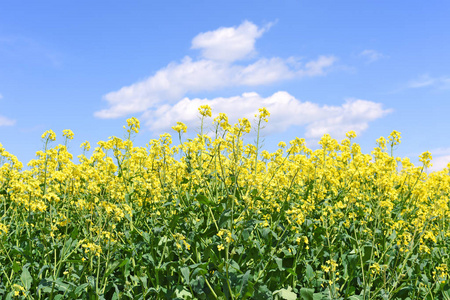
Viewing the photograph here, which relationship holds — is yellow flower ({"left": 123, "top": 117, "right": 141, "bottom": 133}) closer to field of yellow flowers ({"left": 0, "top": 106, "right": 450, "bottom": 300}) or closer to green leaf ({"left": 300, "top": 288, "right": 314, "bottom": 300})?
field of yellow flowers ({"left": 0, "top": 106, "right": 450, "bottom": 300})

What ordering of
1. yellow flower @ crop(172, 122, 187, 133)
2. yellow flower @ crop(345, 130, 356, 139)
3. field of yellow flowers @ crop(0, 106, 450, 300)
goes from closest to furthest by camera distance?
field of yellow flowers @ crop(0, 106, 450, 300)
yellow flower @ crop(172, 122, 187, 133)
yellow flower @ crop(345, 130, 356, 139)

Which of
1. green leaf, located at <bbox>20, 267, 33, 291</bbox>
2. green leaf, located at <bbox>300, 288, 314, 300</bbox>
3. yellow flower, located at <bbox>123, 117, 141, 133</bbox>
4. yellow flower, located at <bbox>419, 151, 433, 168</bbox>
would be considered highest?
yellow flower, located at <bbox>123, 117, 141, 133</bbox>

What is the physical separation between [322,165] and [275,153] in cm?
85

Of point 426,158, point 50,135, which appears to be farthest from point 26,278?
point 426,158

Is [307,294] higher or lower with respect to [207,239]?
lower

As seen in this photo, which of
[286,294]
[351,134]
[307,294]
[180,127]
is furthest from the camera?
[351,134]

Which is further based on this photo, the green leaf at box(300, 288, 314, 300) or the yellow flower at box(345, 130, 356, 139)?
the yellow flower at box(345, 130, 356, 139)

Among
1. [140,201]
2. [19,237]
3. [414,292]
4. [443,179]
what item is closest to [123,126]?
[140,201]

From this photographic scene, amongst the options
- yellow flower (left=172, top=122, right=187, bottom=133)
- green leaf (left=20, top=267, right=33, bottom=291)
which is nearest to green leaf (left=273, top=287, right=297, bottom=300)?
yellow flower (left=172, top=122, right=187, bottom=133)

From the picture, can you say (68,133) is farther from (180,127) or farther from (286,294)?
(286,294)

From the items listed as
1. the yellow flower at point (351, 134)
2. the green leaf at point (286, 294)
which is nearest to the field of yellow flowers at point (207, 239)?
the green leaf at point (286, 294)

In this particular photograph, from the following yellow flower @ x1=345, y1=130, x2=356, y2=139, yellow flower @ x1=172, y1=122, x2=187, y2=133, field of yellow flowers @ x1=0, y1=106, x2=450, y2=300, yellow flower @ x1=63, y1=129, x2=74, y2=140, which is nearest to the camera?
field of yellow flowers @ x1=0, y1=106, x2=450, y2=300

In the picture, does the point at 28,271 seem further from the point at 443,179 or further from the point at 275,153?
the point at 443,179

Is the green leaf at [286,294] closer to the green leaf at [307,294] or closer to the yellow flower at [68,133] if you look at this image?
the green leaf at [307,294]
